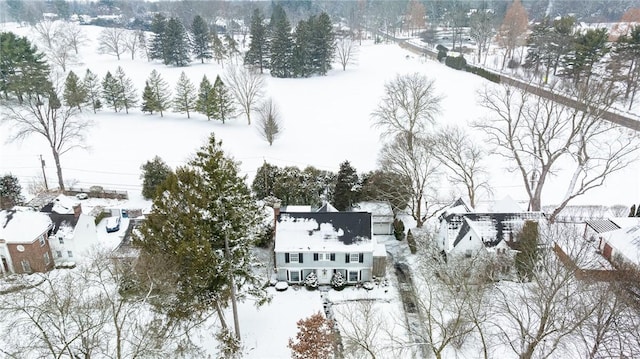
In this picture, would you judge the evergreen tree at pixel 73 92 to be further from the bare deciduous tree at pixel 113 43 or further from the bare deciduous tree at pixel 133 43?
the bare deciduous tree at pixel 133 43

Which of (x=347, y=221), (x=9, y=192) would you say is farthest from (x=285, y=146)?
(x=9, y=192)

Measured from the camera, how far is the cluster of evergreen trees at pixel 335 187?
37375 mm

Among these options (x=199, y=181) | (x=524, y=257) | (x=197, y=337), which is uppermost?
(x=199, y=181)

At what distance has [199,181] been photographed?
21.7 metres

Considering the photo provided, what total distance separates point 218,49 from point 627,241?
2870 inches

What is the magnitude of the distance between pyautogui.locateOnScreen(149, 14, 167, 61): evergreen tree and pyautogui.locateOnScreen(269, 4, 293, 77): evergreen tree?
20.9 metres

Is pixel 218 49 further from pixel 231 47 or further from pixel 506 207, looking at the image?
pixel 506 207

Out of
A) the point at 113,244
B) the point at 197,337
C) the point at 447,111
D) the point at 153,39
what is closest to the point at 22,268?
the point at 113,244

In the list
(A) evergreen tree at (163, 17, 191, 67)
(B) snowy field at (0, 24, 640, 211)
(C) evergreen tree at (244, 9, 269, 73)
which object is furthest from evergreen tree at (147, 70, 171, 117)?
(A) evergreen tree at (163, 17, 191, 67)

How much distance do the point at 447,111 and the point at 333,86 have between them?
20.4m

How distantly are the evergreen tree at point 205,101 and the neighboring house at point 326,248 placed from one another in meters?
31.4

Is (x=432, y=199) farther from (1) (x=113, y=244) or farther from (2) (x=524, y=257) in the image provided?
(1) (x=113, y=244)

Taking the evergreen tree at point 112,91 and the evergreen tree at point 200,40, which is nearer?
the evergreen tree at point 112,91

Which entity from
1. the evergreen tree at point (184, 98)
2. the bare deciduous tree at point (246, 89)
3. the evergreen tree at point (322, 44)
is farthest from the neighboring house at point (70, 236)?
the evergreen tree at point (322, 44)
